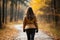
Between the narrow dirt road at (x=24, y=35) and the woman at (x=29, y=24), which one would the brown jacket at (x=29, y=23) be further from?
the narrow dirt road at (x=24, y=35)

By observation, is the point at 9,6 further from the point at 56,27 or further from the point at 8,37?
the point at 56,27

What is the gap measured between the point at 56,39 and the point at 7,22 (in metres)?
1.17

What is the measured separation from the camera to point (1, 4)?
587cm

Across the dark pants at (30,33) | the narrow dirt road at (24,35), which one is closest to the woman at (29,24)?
the dark pants at (30,33)

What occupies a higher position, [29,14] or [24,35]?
[29,14]

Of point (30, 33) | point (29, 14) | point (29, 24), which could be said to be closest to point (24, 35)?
point (30, 33)

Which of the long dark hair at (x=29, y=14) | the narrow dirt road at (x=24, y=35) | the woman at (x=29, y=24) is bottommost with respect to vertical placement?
the narrow dirt road at (x=24, y=35)

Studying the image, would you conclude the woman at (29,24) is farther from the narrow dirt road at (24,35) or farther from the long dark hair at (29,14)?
the narrow dirt road at (24,35)

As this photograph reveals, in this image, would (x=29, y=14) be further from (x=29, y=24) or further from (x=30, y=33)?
(x=30, y=33)

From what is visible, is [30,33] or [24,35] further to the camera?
[24,35]

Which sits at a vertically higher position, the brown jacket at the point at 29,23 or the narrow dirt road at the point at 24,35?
the brown jacket at the point at 29,23

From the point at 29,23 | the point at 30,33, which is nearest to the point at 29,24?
the point at 29,23

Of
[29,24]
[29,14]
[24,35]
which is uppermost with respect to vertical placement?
[29,14]

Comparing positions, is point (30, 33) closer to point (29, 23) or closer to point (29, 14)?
point (29, 23)
